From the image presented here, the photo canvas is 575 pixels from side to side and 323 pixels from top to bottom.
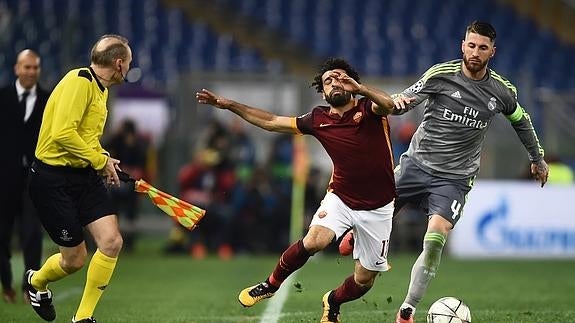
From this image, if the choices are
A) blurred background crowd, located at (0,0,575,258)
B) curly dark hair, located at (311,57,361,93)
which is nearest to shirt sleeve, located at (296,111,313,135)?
curly dark hair, located at (311,57,361,93)

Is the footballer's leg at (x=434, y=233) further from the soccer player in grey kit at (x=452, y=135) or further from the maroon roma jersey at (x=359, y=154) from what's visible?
the maroon roma jersey at (x=359, y=154)

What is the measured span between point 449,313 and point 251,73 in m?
12.3

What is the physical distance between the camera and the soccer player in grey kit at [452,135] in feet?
30.0

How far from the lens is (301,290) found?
956 centimetres

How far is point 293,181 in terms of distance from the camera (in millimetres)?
19625

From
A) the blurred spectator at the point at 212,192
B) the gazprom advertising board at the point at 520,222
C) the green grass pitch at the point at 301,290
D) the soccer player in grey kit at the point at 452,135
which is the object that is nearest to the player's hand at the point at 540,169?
the soccer player in grey kit at the point at 452,135

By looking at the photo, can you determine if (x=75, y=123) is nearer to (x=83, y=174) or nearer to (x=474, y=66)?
(x=83, y=174)

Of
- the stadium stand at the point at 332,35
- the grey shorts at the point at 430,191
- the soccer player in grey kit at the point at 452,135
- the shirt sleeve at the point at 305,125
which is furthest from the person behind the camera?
the stadium stand at the point at 332,35

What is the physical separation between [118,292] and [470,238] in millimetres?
7681

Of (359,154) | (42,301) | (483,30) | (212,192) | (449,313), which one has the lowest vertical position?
(212,192)

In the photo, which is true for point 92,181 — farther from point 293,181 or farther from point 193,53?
point 193,53

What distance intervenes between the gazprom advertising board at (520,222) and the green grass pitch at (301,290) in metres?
0.55

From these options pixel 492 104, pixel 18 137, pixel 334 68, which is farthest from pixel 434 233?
pixel 18 137

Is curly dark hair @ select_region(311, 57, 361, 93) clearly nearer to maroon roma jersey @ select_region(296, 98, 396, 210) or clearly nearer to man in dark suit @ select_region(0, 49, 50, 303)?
maroon roma jersey @ select_region(296, 98, 396, 210)
